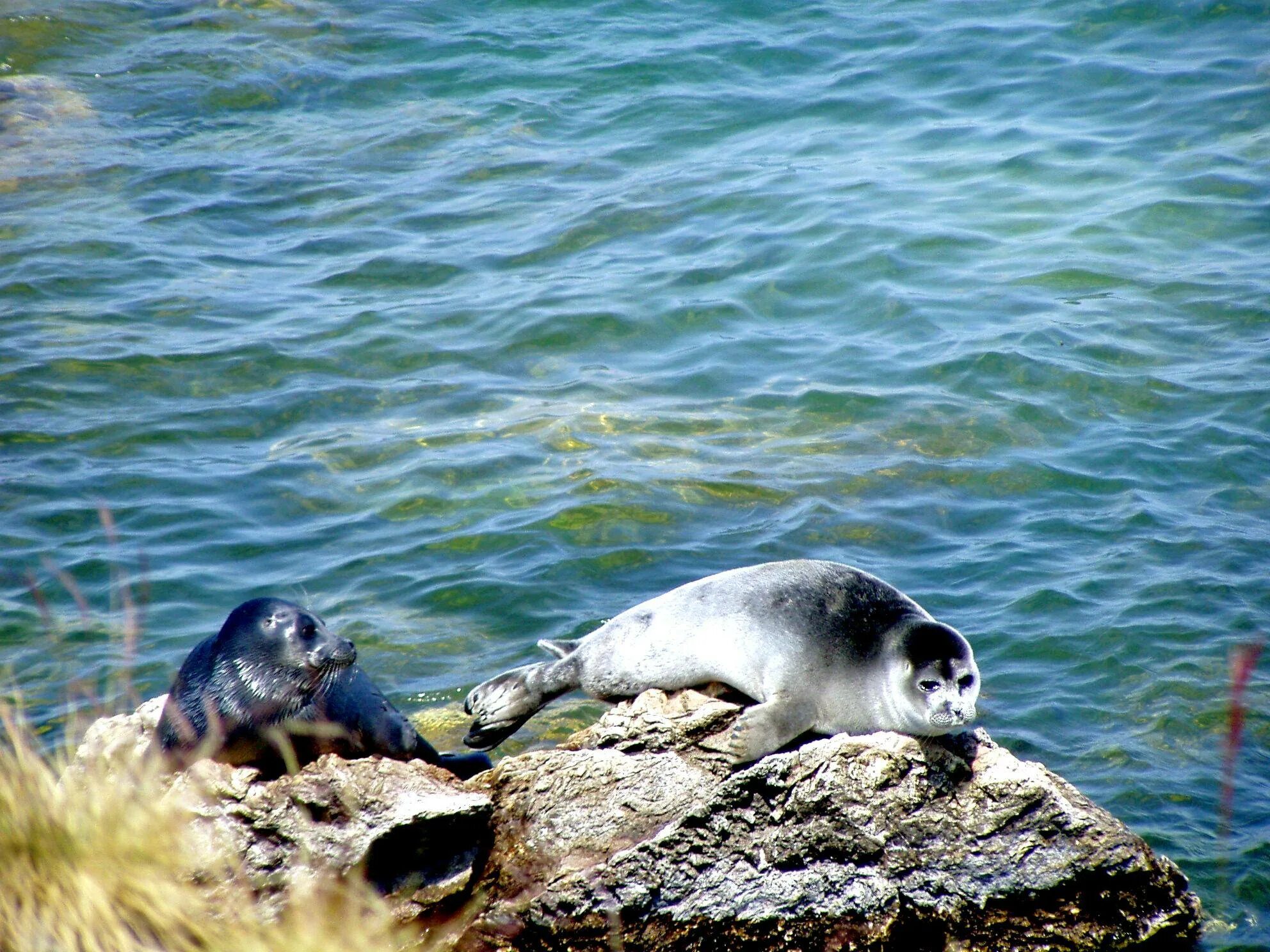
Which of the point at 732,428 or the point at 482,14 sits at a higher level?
the point at 482,14

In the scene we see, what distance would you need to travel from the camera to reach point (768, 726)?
14.3 feet

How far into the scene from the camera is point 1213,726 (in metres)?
5.73

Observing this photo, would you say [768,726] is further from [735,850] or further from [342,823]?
[342,823]

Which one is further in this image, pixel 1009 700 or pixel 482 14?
pixel 482 14

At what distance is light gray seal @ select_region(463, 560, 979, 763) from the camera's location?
433cm

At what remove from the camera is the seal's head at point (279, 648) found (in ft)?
14.4

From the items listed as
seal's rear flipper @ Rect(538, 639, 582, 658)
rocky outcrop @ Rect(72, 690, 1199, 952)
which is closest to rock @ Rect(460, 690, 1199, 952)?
rocky outcrop @ Rect(72, 690, 1199, 952)

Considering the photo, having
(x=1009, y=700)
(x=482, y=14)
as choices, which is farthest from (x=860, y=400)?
(x=482, y=14)

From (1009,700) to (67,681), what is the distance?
4127 millimetres

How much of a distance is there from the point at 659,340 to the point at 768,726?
538cm

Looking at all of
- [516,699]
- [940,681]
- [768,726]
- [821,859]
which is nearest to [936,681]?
[940,681]

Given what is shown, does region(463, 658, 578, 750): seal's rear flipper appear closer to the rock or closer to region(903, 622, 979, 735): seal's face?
the rock

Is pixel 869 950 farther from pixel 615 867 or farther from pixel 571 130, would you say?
pixel 571 130

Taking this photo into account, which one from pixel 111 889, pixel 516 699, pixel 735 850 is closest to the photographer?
pixel 111 889
